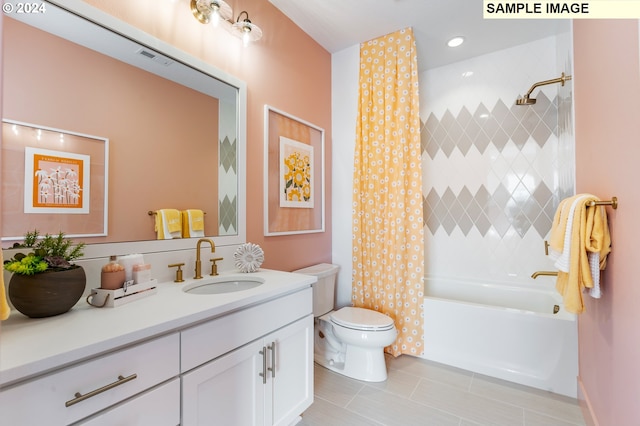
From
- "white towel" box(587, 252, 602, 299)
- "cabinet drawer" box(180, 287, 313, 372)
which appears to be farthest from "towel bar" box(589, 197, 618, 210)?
"cabinet drawer" box(180, 287, 313, 372)

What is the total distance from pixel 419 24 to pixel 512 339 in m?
2.47

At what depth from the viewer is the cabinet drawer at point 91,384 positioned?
65 centimetres

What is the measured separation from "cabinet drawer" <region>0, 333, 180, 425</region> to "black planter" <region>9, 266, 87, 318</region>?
28 cm

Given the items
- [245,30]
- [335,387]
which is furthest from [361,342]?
[245,30]

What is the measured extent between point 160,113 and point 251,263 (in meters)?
0.93

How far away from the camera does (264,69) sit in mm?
2014

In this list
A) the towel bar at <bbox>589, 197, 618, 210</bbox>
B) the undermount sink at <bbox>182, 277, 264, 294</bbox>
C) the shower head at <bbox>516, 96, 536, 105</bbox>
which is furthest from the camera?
the shower head at <bbox>516, 96, 536, 105</bbox>

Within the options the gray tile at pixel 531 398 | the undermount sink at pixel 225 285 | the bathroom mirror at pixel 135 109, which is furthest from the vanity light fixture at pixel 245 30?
the gray tile at pixel 531 398

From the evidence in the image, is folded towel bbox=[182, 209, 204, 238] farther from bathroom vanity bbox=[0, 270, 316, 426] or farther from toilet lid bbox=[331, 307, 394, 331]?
toilet lid bbox=[331, 307, 394, 331]

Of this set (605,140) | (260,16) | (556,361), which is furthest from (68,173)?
(556,361)

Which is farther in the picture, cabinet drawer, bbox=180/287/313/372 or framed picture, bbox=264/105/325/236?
framed picture, bbox=264/105/325/236

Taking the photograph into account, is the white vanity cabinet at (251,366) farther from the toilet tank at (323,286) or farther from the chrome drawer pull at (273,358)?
the toilet tank at (323,286)

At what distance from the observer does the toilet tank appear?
2199 millimetres

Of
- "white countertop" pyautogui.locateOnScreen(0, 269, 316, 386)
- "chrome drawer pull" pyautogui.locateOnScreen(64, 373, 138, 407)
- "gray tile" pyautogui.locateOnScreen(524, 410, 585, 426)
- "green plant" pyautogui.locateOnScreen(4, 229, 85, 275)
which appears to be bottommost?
"gray tile" pyautogui.locateOnScreen(524, 410, 585, 426)
